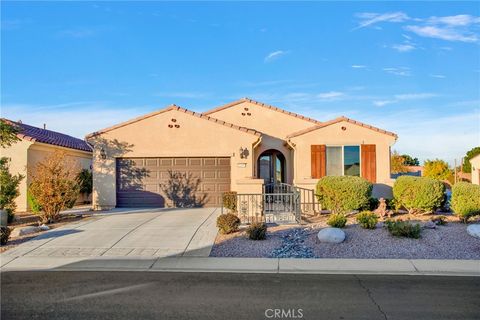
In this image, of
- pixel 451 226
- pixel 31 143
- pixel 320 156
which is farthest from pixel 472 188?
pixel 31 143

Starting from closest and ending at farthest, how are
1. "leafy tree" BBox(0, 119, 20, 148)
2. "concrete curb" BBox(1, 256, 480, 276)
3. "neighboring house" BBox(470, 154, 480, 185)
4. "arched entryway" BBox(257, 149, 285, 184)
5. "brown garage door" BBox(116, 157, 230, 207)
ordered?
"concrete curb" BBox(1, 256, 480, 276)
"leafy tree" BBox(0, 119, 20, 148)
"brown garage door" BBox(116, 157, 230, 207)
"arched entryway" BBox(257, 149, 285, 184)
"neighboring house" BBox(470, 154, 480, 185)

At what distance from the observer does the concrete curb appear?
7.85 meters

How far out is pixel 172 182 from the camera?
1656 cm

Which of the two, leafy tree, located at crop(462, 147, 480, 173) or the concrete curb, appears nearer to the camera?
the concrete curb

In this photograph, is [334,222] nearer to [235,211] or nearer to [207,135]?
[235,211]

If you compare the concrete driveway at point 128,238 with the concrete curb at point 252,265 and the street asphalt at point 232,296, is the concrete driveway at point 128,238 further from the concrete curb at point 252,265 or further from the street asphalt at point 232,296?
the street asphalt at point 232,296

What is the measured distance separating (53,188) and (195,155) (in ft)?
18.6

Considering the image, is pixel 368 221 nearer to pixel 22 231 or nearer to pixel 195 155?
pixel 195 155

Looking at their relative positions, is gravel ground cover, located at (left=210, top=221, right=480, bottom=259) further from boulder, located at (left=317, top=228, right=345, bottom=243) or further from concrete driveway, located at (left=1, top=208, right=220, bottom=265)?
concrete driveway, located at (left=1, top=208, right=220, bottom=265)

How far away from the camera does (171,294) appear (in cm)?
633

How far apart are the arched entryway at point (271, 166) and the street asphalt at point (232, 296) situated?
46.2ft

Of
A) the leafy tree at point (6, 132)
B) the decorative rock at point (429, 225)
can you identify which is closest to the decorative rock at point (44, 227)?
the leafy tree at point (6, 132)

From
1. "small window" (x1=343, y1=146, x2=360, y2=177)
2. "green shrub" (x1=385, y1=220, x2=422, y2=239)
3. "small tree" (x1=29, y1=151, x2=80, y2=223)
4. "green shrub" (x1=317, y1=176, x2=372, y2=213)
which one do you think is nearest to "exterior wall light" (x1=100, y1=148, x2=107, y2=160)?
"small tree" (x1=29, y1=151, x2=80, y2=223)

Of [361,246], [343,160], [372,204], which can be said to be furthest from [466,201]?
A: [343,160]
